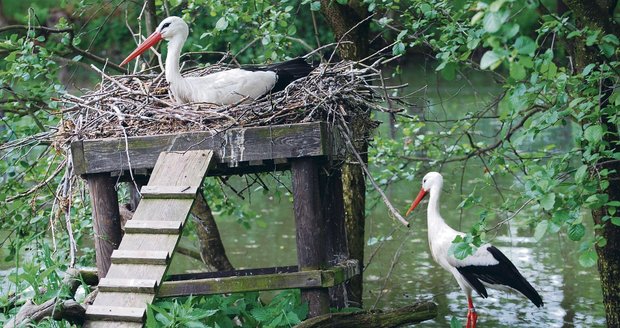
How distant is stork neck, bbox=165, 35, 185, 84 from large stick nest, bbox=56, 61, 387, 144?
7.4 inches

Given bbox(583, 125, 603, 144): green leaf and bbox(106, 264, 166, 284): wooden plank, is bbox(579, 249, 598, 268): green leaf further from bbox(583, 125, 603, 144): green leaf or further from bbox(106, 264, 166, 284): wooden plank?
bbox(106, 264, 166, 284): wooden plank

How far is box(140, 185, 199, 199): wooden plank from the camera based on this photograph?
17.9 ft

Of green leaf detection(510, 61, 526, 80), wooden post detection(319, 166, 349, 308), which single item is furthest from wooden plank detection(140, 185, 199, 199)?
green leaf detection(510, 61, 526, 80)

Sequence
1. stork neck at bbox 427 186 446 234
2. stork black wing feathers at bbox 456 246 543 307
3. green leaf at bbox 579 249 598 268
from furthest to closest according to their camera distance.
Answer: stork neck at bbox 427 186 446 234 → stork black wing feathers at bbox 456 246 543 307 → green leaf at bbox 579 249 598 268

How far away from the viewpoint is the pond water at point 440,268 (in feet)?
30.6

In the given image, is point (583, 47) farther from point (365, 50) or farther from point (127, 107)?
point (127, 107)

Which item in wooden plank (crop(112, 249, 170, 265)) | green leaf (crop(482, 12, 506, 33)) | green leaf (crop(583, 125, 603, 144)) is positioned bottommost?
wooden plank (crop(112, 249, 170, 265))

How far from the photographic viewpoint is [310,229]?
583 centimetres

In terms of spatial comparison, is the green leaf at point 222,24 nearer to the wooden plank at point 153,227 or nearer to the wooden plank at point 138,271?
the wooden plank at point 153,227

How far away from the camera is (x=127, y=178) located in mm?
6398

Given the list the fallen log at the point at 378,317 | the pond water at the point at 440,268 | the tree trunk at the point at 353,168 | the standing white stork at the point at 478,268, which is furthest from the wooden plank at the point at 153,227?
the standing white stork at the point at 478,268

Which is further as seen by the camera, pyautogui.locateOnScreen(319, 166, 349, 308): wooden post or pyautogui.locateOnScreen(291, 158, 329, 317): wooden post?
pyautogui.locateOnScreen(319, 166, 349, 308): wooden post

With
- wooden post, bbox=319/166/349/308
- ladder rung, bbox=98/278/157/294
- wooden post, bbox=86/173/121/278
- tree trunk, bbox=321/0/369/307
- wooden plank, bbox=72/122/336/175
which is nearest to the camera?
ladder rung, bbox=98/278/157/294

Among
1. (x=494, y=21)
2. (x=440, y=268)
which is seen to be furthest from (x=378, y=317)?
(x=440, y=268)
